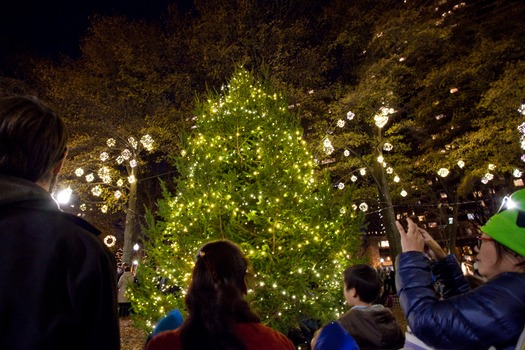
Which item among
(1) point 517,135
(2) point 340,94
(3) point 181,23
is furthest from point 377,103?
(3) point 181,23

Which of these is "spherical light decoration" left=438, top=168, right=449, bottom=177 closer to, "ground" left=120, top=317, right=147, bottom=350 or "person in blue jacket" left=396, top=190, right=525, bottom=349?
"ground" left=120, top=317, right=147, bottom=350

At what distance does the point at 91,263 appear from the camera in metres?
0.92

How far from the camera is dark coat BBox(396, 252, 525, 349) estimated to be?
4.35 ft

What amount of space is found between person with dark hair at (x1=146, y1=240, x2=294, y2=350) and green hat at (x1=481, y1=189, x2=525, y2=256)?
122 centimetres

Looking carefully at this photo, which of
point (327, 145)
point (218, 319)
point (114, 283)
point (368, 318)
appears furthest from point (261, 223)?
point (327, 145)

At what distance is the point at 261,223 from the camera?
4777 mm

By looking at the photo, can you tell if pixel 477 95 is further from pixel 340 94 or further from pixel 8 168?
pixel 8 168

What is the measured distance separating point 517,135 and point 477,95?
3638 millimetres

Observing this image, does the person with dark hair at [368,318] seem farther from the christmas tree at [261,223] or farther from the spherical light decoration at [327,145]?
the spherical light decoration at [327,145]

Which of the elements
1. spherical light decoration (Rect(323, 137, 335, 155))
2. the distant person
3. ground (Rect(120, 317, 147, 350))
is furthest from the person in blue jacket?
spherical light decoration (Rect(323, 137, 335, 155))

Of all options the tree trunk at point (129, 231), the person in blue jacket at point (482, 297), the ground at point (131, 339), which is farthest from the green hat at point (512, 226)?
the tree trunk at point (129, 231)

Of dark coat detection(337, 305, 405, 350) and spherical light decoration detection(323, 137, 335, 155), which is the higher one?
spherical light decoration detection(323, 137, 335, 155)

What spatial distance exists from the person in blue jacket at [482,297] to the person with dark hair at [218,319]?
0.75m

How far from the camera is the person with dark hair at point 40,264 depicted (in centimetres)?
81
